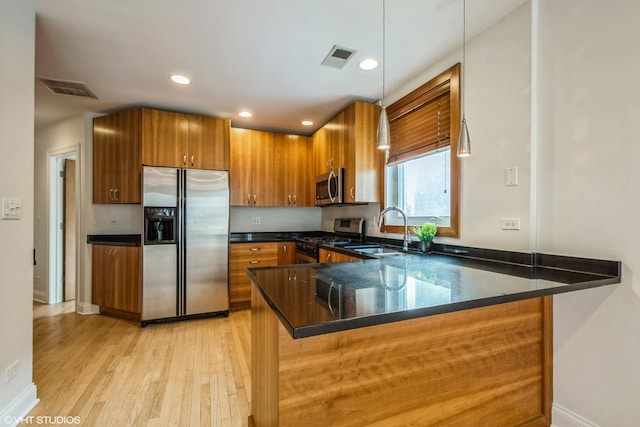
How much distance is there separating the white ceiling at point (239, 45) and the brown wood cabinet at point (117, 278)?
1.73 metres

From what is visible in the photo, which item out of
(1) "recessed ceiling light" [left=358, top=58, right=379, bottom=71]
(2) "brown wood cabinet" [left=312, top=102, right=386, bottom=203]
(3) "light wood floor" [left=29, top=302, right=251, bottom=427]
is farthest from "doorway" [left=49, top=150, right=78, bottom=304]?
(1) "recessed ceiling light" [left=358, top=58, right=379, bottom=71]

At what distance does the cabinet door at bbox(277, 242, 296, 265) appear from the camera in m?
3.88

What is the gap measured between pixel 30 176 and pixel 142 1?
132 cm

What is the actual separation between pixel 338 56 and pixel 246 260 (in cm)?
259

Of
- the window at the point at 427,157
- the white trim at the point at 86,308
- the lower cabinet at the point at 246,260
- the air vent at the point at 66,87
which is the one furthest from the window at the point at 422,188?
the white trim at the point at 86,308

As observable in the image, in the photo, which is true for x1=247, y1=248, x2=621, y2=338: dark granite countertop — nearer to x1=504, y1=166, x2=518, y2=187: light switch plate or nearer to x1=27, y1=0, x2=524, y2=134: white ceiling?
x1=504, y1=166, x2=518, y2=187: light switch plate

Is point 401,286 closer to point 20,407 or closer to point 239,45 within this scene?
point 239,45

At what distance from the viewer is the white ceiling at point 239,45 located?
1.81m

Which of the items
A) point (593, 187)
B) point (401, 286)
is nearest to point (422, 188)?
point (593, 187)

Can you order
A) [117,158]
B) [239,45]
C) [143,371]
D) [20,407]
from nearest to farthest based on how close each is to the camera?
[20,407]
[239,45]
[143,371]
[117,158]

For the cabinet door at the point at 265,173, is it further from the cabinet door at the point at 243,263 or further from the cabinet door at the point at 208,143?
the cabinet door at the point at 243,263

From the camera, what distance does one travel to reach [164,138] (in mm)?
3365

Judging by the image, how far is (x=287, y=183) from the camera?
13.9 feet

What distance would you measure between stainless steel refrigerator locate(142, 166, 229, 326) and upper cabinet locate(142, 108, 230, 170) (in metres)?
0.12
